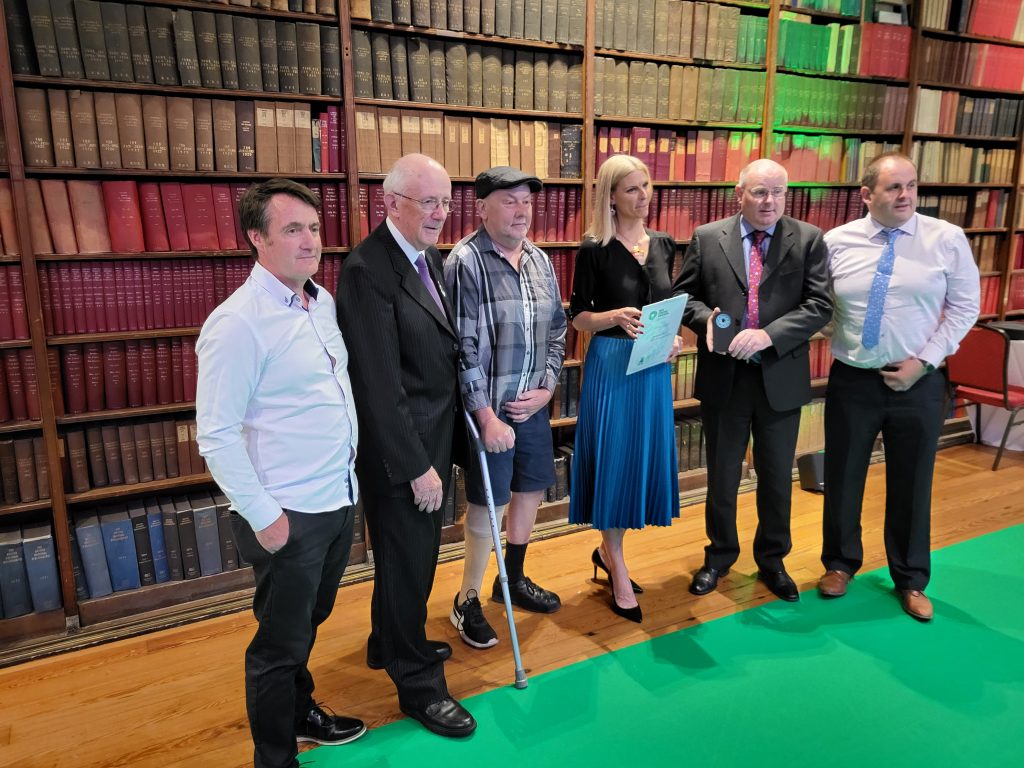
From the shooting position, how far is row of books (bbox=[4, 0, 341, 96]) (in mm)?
2598

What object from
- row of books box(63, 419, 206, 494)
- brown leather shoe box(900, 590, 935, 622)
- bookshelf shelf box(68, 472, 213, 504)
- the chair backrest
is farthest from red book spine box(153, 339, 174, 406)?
the chair backrest

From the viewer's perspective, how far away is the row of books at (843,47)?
4.05 metres

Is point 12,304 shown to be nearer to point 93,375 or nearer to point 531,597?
point 93,375

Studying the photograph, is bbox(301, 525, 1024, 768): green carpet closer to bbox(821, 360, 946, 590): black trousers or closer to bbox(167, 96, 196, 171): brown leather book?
bbox(821, 360, 946, 590): black trousers

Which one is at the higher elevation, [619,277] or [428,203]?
[428,203]

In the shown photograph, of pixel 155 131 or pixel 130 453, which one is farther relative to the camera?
pixel 130 453

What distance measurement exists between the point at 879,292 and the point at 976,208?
306cm

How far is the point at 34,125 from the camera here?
8.61 feet

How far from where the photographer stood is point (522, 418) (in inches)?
97.8

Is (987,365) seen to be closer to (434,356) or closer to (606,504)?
(606,504)

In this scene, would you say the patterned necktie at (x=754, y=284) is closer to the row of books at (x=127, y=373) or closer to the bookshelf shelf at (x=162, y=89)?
the bookshelf shelf at (x=162, y=89)

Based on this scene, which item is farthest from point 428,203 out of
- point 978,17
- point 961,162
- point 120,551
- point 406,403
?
point 978,17

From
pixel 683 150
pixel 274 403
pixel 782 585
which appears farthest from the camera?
pixel 683 150

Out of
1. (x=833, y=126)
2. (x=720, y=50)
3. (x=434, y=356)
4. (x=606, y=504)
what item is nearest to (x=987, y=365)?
(x=833, y=126)
